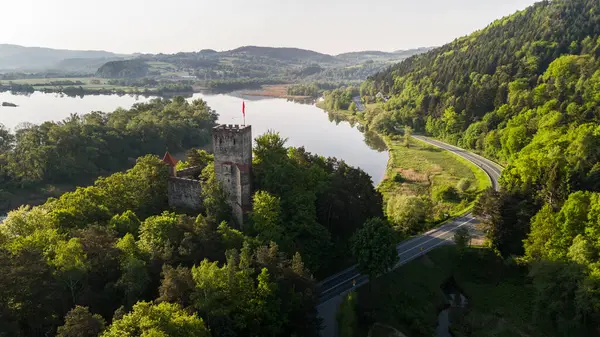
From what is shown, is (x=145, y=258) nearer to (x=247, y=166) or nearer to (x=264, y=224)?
(x=264, y=224)

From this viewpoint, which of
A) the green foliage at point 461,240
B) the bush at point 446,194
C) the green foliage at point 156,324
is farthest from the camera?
the bush at point 446,194

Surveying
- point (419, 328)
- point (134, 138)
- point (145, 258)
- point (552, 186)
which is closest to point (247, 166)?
point (145, 258)

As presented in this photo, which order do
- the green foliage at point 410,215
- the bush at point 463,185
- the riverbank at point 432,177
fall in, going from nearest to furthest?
the green foliage at point 410,215
the riverbank at point 432,177
the bush at point 463,185

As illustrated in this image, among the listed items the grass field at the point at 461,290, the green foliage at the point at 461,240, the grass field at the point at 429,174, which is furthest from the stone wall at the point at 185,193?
the grass field at the point at 429,174

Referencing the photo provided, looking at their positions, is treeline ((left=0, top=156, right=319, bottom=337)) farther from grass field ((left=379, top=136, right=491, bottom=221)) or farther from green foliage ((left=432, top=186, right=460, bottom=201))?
green foliage ((left=432, top=186, right=460, bottom=201))

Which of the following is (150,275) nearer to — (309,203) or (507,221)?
(309,203)

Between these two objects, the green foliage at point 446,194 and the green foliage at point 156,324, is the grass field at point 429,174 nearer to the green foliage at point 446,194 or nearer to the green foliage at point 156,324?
the green foliage at point 446,194
